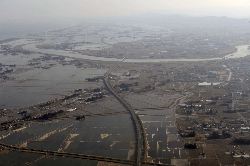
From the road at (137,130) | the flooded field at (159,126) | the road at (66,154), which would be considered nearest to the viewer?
the road at (66,154)

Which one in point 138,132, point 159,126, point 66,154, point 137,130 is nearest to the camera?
point 66,154

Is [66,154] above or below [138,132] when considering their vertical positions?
below

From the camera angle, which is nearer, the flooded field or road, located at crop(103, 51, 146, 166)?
road, located at crop(103, 51, 146, 166)

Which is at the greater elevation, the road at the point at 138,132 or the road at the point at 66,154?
the road at the point at 138,132

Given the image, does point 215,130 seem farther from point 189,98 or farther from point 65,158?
point 65,158

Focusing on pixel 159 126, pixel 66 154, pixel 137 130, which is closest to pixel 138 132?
pixel 137 130

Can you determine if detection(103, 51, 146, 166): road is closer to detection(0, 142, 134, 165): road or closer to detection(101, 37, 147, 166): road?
detection(101, 37, 147, 166): road

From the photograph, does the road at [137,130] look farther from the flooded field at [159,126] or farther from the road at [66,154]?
the road at [66,154]

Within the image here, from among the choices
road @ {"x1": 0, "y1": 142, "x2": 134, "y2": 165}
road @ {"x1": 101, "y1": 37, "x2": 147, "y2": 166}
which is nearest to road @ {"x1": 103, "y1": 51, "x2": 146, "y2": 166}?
road @ {"x1": 101, "y1": 37, "x2": 147, "y2": 166}

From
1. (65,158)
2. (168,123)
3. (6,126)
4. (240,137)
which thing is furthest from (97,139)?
(240,137)

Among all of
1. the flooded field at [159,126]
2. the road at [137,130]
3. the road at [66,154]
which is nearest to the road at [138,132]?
the road at [137,130]

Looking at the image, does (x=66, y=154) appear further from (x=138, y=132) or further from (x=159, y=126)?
(x=159, y=126)
